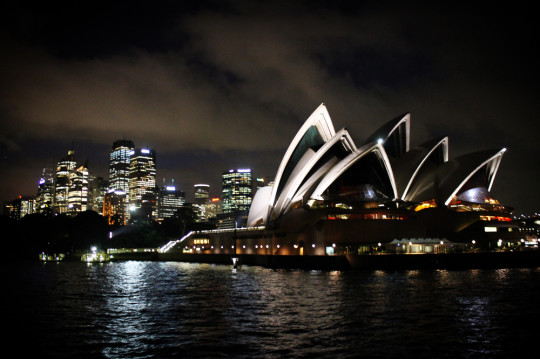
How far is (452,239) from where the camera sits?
188 ft

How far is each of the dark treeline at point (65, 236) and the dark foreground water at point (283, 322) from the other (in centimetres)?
7256

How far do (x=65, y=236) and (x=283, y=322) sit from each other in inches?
3691

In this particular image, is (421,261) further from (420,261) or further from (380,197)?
(380,197)

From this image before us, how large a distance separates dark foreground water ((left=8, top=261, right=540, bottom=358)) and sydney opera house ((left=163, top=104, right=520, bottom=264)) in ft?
75.8

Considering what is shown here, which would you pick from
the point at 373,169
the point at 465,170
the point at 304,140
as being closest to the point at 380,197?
the point at 373,169

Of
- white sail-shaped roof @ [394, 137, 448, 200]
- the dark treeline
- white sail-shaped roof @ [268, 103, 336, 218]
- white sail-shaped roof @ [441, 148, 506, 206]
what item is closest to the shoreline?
white sail-shaped roof @ [441, 148, 506, 206]

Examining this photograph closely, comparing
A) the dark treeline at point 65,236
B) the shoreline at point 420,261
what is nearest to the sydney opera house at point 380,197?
the shoreline at point 420,261

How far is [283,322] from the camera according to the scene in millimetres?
17859

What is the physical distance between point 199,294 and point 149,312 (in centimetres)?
649

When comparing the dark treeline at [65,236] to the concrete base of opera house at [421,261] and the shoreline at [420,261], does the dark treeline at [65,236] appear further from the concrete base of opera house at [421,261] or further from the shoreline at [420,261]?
the concrete base of opera house at [421,261]

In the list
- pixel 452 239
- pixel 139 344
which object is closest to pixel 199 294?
pixel 139 344

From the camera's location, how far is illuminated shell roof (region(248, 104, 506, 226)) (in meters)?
57.1

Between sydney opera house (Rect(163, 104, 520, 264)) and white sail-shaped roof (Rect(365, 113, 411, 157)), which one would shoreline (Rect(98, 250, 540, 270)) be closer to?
sydney opera house (Rect(163, 104, 520, 264))

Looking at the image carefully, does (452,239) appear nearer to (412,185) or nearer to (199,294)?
(412,185)
